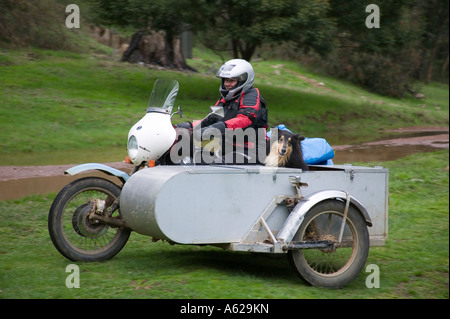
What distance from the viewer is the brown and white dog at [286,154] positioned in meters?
6.22

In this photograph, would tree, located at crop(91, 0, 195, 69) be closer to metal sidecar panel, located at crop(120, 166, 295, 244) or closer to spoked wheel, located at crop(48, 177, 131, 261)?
spoked wheel, located at crop(48, 177, 131, 261)

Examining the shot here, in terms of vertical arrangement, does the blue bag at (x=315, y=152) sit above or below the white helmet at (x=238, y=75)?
below

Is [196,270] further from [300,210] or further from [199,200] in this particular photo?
[300,210]

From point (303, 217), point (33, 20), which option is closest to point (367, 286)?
point (303, 217)

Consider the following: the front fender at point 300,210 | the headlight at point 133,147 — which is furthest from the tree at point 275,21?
the front fender at point 300,210

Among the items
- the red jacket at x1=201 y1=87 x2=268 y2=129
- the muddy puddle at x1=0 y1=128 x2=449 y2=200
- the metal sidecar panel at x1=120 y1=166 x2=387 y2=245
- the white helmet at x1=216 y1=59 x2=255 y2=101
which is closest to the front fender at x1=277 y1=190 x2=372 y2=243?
the metal sidecar panel at x1=120 y1=166 x2=387 y2=245

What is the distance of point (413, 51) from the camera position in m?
42.4

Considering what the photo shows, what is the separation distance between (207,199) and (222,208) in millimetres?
154

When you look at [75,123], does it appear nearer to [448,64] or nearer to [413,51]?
[413,51]

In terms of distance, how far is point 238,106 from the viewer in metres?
6.62

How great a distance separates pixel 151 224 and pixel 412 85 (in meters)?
36.4

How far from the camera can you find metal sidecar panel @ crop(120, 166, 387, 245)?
216 inches

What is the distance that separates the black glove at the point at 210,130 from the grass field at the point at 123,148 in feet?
4.03
